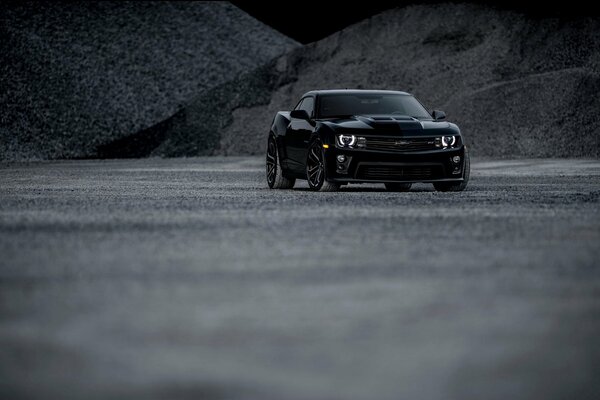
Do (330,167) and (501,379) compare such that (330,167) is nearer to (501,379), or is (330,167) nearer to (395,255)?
(395,255)

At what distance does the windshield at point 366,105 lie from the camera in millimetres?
18109

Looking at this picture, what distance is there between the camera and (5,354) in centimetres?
488

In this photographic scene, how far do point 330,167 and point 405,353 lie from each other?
39.4 ft

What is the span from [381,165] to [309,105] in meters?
2.59

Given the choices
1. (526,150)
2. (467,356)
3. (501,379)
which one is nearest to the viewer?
(501,379)

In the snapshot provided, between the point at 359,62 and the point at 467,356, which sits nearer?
the point at 467,356

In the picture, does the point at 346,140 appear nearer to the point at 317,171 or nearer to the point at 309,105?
the point at 317,171

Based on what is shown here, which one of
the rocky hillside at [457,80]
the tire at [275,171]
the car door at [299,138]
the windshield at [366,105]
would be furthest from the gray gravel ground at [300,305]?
the rocky hillside at [457,80]

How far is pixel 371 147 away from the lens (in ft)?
55.0

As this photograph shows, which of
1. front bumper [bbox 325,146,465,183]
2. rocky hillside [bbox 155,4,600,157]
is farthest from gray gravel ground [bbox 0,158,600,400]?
rocky hillside [bbox 155,4,600,157]

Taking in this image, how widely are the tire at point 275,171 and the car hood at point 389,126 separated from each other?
1.78 metres

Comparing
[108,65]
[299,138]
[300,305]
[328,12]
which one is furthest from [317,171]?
[328,12]

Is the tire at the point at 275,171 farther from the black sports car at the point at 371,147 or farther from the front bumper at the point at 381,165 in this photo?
the front bumper at the point at 381,165

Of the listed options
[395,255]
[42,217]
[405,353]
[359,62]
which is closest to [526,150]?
[359,62]
